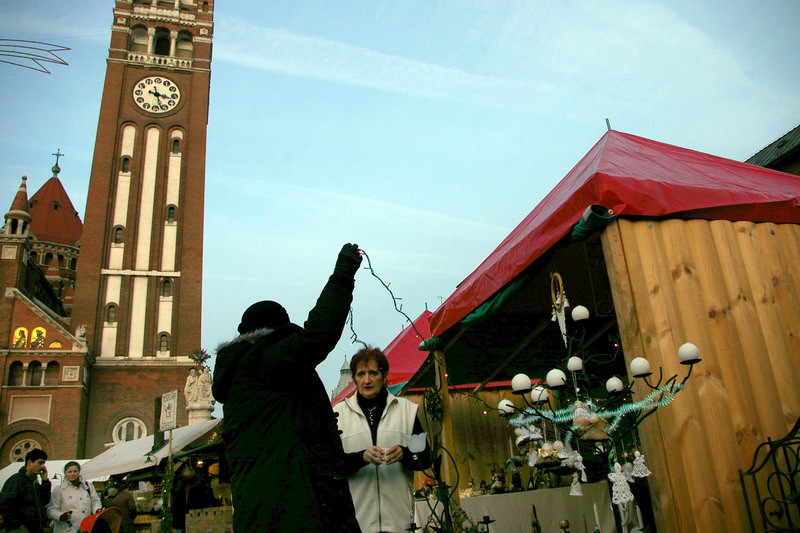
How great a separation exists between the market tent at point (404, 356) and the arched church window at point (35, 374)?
20691 millimetres

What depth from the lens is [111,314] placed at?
26.8 meters

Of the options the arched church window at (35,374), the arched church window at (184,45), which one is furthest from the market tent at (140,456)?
the arched church window at (184,45)

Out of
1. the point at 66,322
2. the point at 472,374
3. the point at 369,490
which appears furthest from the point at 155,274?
the point at 369,490

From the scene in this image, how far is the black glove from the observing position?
220 centimetres

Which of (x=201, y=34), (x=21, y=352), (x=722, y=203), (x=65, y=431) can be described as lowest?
(x=722, y=203)

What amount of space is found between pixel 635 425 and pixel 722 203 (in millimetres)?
1464

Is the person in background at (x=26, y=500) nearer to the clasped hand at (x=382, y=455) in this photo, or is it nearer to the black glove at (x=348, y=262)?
the clasped hand at (x=382, y=455)

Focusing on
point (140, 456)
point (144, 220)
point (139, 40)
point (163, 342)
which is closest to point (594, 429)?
point (140, 456)

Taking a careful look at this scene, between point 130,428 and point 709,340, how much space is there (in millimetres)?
27271

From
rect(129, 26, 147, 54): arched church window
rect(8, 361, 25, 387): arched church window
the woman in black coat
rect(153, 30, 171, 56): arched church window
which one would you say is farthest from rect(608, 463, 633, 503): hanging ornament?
rect(153, 30, 171, 56): arched church window

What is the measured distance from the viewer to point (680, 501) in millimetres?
2586

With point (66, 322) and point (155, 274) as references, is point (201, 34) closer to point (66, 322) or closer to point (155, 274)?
point (155, 274)

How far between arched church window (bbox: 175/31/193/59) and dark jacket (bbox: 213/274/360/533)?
112 feet

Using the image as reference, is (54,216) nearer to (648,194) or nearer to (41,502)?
(41,502)
